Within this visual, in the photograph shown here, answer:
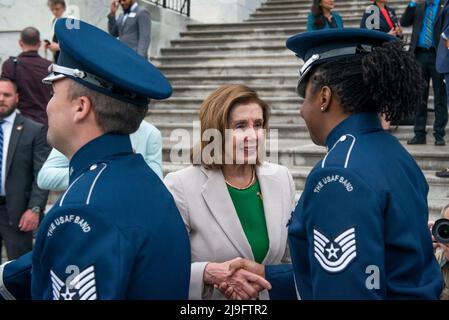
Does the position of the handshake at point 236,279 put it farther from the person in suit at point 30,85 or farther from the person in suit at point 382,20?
the person in suit at point 382,20

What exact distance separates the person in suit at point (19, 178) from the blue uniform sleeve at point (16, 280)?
9.93 ft

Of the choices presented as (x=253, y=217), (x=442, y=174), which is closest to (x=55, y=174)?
(x=253, y=217)

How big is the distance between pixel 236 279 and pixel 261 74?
7466 mm

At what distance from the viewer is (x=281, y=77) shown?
9555 mm

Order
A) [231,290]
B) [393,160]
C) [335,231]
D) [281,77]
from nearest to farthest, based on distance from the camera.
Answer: [335,231] < [393,160] < [231,290] < [281,77]

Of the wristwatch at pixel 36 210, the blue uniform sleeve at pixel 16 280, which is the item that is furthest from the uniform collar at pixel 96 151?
the wristwatch at pixel 36 210

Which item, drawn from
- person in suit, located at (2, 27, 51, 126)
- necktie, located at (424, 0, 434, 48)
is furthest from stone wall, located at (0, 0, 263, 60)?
necktie, located at (424, 0, 434, 48)

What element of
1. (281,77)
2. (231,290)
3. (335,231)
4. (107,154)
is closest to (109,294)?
(107,154)

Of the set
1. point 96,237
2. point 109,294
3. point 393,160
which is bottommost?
point 109,294

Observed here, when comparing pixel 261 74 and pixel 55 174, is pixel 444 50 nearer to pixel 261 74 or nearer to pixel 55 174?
pixel 261 74

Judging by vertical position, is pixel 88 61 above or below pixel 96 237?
above

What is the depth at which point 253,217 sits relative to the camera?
2.95 metres
